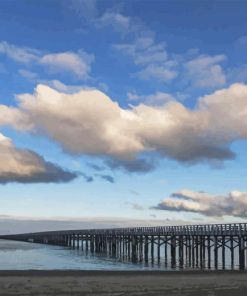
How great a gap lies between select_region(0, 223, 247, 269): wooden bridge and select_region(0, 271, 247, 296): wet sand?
882 inches

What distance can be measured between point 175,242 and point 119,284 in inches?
1550

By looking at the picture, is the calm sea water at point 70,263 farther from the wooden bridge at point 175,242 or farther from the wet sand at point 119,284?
the wet sand at point 119,284

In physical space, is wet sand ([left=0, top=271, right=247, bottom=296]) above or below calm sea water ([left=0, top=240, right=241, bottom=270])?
above

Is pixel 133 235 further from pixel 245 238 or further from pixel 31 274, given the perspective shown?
pixel 31 274

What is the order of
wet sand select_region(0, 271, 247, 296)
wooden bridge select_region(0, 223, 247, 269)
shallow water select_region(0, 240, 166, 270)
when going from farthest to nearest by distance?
wooden bridge select_region(0, 223, 247, 269) → shallow water select_region(0, 240, 166, 270) → wet sand select_region(0, 271, 247, 296)

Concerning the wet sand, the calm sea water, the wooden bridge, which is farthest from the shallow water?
the wet sand

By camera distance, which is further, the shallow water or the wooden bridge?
the wooden bridge

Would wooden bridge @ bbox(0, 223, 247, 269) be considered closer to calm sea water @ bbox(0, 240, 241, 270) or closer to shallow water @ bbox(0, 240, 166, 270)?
calm sea water @ bbox(0, 240, 241, 270)

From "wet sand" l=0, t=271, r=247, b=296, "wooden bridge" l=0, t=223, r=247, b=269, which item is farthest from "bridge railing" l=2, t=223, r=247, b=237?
"wet sand" l=0, t=271, r=247, b=296

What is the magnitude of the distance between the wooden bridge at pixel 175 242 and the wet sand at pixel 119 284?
22.4 meters

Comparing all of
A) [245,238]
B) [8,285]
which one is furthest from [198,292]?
[245,238]

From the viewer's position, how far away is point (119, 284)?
2055cm

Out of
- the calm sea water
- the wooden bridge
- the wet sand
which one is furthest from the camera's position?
the wooden bridge

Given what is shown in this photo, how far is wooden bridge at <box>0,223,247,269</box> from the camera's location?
5038 cm
